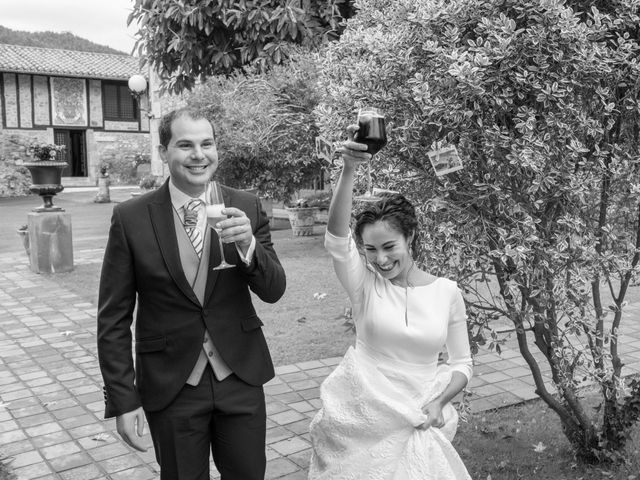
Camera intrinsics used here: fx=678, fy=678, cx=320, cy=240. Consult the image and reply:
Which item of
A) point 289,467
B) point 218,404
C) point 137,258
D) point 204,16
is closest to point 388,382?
point 218,404

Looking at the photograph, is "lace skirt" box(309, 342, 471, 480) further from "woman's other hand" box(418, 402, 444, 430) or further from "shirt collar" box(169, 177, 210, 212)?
"shirt collar" box(169, 177, 210, 212)

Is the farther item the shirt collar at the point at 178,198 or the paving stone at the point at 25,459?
the paving stone at the point at 25,459

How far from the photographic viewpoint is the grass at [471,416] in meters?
3.86

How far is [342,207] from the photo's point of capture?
248 centimetres

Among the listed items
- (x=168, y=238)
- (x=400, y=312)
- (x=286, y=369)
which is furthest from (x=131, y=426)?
(x=286, y=369)

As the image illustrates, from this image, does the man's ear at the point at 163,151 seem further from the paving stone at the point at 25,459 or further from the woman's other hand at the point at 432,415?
the paving stone at the point at 25,459

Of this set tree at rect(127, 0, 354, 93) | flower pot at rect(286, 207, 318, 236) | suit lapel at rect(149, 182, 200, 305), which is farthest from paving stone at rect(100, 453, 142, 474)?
flower pot at rect(286, 207, 318, 236)

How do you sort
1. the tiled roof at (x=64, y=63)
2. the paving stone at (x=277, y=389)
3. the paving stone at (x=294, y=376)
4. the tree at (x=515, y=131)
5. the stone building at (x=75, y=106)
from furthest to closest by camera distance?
the stone building at (x=75, y=106)
the tiled roof at (x=64, y=63)
the paving stone at (x=294, y=376)
the paving stone at (x=277, y=389)
the tree at (x=515, y=131)

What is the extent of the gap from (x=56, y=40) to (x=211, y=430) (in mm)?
63252

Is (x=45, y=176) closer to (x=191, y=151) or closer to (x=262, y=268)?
(x=191, y=151)

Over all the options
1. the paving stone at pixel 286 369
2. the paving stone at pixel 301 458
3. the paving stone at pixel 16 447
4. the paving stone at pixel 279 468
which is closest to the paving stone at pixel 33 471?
the paving stone at pixel 16 447

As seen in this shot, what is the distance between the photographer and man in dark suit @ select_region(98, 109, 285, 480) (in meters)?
2.51

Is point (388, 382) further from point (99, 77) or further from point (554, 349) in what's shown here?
point (99, 77)

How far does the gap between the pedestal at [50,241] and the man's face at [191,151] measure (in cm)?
896
